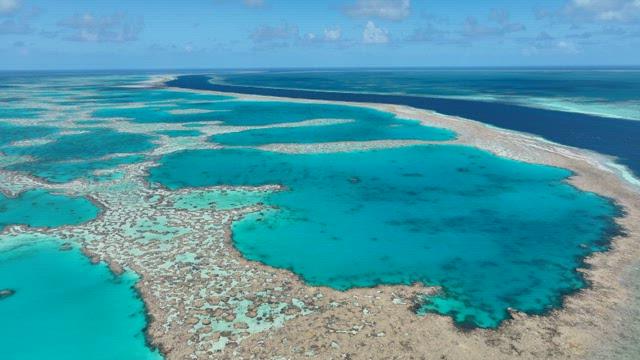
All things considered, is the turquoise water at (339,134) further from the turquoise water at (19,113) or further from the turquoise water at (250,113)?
the turquoise water at (19,113)

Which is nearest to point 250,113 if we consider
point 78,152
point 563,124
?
point 78,152

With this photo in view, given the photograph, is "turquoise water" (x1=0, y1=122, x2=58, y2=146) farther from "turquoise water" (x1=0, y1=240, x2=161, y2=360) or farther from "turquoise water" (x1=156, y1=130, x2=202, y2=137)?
"turquoise water" (x1=0, y1=240, x2=161, y2=360)

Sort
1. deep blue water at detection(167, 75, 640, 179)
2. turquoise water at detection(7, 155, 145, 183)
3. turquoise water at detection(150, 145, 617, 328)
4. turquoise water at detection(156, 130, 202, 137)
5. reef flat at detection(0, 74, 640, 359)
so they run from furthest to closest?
turquoise water at detection(156, 130, 202, 137) < deep blue water at detection(167, 75, 640, 179) < turquoise water at detection(7, 155, 145, 183) < turquoise water at detection(150, 145, 617, 328) < reef flat at detection(0, 74, 640, 359)

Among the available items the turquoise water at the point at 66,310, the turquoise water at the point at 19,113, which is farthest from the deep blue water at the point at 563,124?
the turquoise water at the point at 19,113

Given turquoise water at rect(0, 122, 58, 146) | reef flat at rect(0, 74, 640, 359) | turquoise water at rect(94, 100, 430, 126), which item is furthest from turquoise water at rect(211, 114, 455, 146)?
turquoise water at rect(0, 122, 58, 146)

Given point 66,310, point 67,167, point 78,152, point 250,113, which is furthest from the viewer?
point 250,113

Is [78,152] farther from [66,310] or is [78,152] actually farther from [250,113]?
[250,113]
